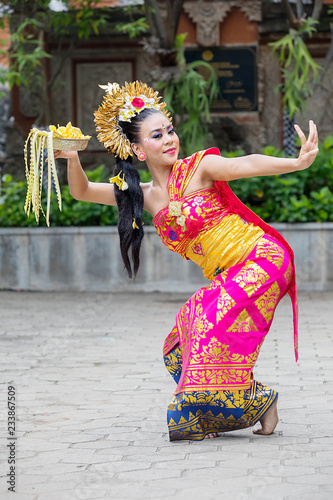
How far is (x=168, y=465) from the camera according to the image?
3.46m

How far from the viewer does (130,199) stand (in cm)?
428

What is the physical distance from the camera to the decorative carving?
12195mm

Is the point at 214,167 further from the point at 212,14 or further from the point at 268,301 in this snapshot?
the point at 212,14

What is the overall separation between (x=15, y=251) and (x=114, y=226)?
133 centimetres

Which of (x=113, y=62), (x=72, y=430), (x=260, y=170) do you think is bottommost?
(x=72, y=430)

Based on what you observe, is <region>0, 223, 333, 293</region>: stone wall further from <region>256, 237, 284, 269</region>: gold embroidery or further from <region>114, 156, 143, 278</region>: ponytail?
<region>256, 237, 284, 269</region>: gold embroidery

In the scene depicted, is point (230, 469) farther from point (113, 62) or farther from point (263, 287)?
point (113, 62)

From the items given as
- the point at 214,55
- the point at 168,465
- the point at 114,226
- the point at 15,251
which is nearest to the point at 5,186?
the point at 15,251

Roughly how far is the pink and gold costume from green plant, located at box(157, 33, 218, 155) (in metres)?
6.41

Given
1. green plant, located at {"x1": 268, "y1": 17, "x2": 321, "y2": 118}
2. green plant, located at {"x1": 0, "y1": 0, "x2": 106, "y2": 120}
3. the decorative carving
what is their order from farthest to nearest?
the decorative carving, green plant, located at {"x1": 0, "y1": 0, "x2": 106, "y2": 120}, green plant, located at {"x1": 268, "y1": 17, "x2": 321, "y2": 118}

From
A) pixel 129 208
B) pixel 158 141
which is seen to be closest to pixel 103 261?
pixel 129 208

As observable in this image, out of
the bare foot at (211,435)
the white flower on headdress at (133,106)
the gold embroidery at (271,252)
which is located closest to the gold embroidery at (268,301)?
the gold embroidery at (271,252)

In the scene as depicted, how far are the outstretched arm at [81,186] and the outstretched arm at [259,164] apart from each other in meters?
0.58

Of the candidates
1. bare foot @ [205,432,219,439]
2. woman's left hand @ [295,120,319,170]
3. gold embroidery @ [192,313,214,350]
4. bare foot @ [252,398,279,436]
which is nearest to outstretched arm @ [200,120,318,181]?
woman's left hand @ [295,120,319,170]
